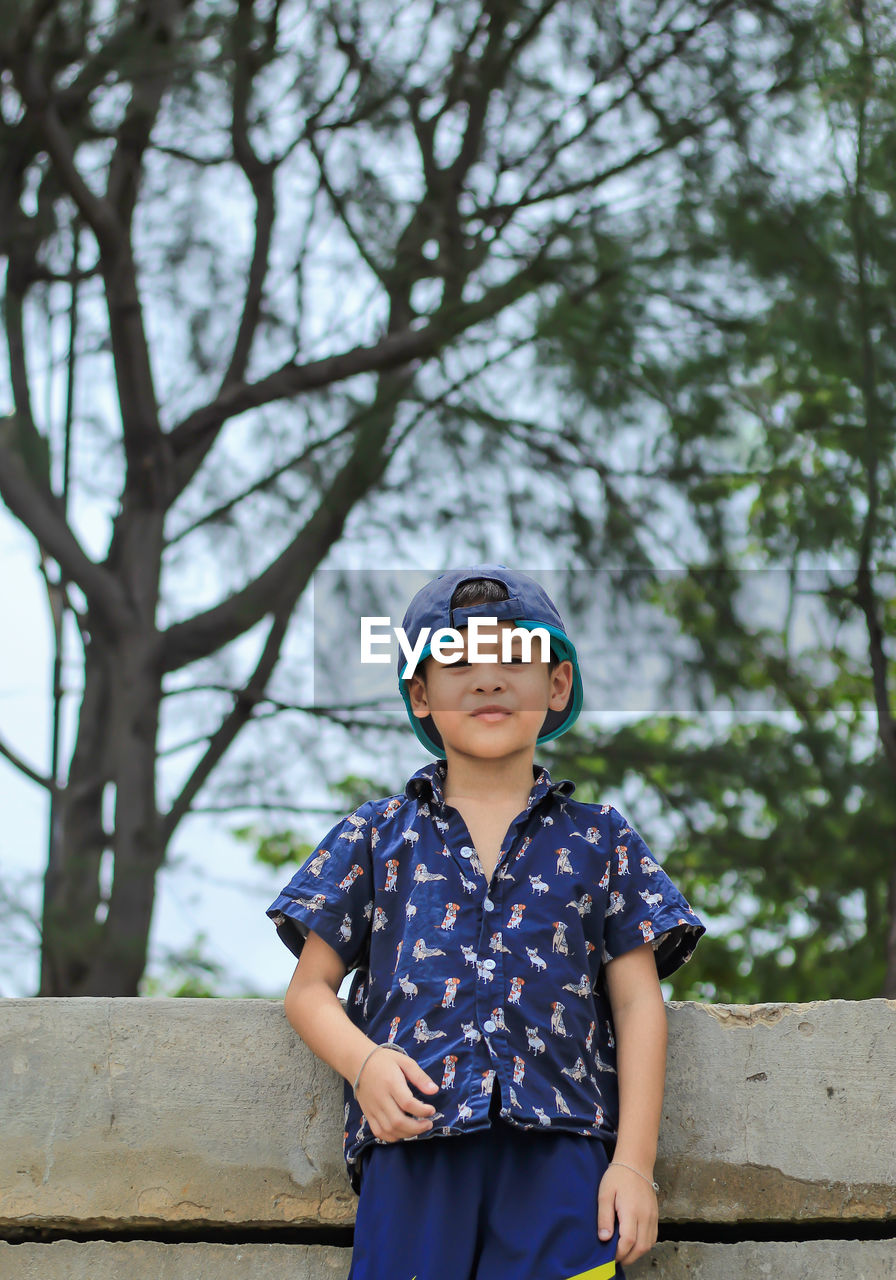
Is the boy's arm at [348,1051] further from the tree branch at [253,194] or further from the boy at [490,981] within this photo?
the tree branch at [253,194]

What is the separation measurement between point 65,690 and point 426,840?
12.4 ft

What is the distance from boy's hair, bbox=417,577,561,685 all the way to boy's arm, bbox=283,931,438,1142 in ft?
1.05

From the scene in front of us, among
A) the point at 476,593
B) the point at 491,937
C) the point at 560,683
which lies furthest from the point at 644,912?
the point at 476,593

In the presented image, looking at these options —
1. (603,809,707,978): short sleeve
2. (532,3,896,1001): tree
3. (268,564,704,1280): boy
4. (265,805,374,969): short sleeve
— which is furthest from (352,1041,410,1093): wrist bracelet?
(532,3,896,1001): tree

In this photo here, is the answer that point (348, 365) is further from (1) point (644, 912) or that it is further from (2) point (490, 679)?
(1) point (644, 912)

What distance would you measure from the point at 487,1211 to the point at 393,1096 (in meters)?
0.14

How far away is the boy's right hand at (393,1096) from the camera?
1118 millimetres

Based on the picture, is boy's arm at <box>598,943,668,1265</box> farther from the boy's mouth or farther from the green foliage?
the green foliage

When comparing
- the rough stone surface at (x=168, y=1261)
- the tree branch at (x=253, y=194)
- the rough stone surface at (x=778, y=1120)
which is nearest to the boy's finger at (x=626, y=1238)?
the rough stone surface at (x=778, y=1120)

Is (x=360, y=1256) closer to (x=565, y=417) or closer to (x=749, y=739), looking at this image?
(x=749, y=739)

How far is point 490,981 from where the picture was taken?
3.87 feet

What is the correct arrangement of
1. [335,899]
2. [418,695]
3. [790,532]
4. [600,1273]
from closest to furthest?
[600,1273] → [335,899] → [418,695] → [790,532]

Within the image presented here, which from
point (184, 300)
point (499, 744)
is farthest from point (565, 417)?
point (499, 744)

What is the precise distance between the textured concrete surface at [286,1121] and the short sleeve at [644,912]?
9.2 inches
